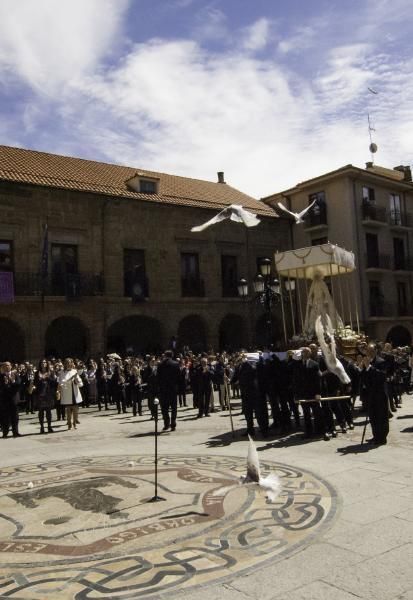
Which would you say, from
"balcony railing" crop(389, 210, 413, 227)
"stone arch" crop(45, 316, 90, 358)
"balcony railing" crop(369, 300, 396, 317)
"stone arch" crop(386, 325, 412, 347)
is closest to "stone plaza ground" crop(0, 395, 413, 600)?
"stone arch" crop(45, 316, 90, 358)

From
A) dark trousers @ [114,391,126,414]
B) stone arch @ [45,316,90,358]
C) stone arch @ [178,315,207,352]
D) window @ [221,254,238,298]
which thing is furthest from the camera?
window @ [221,254,238,298]

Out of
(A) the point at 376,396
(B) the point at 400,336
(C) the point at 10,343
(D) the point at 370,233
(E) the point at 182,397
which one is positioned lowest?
(E) the point at 182,397

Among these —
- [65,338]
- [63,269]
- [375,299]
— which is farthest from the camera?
[375,299]

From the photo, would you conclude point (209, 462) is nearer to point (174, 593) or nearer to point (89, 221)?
point (174, 593)

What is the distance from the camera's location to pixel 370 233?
97.5 feet

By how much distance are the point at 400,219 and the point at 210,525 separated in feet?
97.1

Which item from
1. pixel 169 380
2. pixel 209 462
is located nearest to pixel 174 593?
pixel 209 462

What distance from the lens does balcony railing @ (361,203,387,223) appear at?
29188 millimetres

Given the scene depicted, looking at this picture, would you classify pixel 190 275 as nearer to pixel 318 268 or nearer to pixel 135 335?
pixel 135 335

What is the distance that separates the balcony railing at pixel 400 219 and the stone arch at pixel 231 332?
1086cm

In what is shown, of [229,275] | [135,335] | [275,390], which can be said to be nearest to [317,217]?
[229,275]

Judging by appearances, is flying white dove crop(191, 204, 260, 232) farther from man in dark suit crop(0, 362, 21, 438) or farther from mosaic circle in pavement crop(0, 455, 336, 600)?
mosaic circle in pavement crop(0, 455, 336, 600)

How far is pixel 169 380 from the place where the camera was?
36.3 ft

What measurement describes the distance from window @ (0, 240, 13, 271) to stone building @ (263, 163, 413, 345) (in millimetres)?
15663
